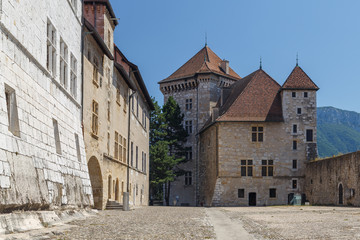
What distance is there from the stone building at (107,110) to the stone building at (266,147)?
14693 mm

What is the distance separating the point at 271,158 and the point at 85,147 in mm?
30973

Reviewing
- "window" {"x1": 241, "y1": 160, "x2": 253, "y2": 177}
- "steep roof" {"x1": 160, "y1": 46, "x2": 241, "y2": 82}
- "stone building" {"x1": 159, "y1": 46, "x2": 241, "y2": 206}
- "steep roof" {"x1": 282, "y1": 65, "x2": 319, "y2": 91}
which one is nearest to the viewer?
"window" {"x1": 241, "y1": 160, "x2": 253, "y2": 177}

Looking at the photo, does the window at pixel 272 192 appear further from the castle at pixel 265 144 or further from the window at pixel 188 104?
the window at pixel 188 104

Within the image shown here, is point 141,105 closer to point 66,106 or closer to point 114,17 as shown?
point 114,17

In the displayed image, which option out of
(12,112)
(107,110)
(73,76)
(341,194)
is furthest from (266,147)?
(12,112)

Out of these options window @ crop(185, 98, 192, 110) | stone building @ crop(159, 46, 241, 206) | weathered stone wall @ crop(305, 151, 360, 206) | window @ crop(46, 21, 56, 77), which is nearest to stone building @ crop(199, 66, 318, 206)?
weathered stone wall @ crop(305, 151, 360, 206)

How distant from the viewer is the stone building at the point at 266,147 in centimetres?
4728

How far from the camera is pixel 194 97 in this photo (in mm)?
63156

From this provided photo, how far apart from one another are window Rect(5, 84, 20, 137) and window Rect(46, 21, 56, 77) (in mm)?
4126

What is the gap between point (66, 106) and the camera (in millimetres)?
16531

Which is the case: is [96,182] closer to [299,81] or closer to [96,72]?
[96,72]

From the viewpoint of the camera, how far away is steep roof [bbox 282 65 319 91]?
48031 millimetres

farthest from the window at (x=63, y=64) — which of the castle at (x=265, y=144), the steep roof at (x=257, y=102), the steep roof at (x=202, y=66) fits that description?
the steep roof at (x=202, y=66)

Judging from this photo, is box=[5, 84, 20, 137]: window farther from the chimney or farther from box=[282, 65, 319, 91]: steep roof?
the chimney
